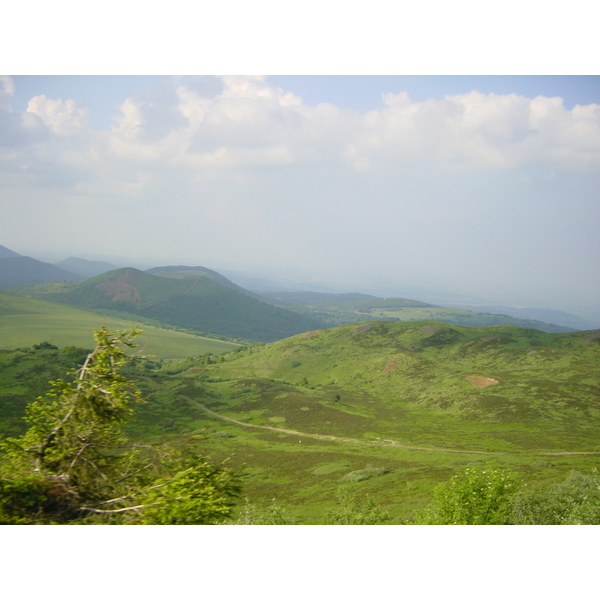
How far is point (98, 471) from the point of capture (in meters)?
10.9

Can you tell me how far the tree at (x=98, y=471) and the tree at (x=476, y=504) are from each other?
1132 centimetres

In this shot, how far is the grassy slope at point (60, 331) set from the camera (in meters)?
132

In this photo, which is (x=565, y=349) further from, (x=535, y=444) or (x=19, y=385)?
(x=19, y=385)

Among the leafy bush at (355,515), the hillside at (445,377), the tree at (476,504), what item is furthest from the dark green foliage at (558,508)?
the hillside at (445,377)

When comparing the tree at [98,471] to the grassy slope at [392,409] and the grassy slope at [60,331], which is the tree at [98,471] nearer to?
the grassy slope at [392,409]

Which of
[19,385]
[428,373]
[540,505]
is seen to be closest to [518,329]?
[428,373]

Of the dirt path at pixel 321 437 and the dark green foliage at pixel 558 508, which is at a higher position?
the dark green foliage at pixel 558 508

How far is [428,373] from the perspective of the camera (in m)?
101

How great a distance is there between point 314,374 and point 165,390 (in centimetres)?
5165

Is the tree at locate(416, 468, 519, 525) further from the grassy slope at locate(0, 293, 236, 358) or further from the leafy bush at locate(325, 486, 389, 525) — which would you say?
the grassy slope at locate(0, 293, 236, 358)

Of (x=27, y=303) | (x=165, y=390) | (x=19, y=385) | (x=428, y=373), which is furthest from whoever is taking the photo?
(x=27, y=303)

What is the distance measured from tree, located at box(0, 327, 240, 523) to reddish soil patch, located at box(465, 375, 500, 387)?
8789 centimetres

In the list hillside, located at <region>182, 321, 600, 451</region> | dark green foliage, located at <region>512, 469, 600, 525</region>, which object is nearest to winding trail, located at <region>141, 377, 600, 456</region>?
hillside, located at <region>182, 321, 600, 451</region>

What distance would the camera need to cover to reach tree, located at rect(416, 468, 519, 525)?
1644 cm
